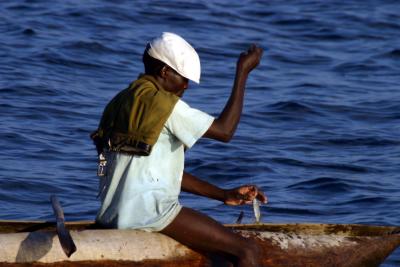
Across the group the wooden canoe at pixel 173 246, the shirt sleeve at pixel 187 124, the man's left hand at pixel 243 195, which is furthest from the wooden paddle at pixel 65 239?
the man's left hand at pixel 243 195

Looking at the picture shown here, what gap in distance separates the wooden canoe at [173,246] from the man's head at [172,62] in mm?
714

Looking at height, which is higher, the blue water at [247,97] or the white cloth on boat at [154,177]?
the white cloth on boat at [154,177]

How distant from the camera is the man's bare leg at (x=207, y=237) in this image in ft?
19.1

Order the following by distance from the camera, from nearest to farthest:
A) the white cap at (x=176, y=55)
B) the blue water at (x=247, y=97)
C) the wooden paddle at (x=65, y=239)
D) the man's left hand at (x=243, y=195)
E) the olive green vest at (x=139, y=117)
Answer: the wooden paddle at (x=65, y=239) < the olive green vest at (x=139, y=117) < the white cap at (x=176, y=55) < the man's left hand at (x=243, y=195) < the blue water at (x=247, y=97)

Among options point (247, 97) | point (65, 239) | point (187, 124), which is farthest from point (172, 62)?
point (247, 97)

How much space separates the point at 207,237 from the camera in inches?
230

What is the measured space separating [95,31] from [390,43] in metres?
3.71

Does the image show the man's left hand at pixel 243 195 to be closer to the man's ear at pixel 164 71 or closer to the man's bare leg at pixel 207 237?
the man's bare leg at pixel 207 237

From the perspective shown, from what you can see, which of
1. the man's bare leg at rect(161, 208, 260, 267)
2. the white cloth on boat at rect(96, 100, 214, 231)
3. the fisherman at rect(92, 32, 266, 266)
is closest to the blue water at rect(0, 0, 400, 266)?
the man's bare leg at rect(161, 208, 260, 267)

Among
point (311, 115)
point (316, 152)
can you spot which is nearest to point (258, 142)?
point (316, 152)

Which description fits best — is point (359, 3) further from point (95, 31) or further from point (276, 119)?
point (276, 119)

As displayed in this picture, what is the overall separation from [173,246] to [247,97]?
6977mm

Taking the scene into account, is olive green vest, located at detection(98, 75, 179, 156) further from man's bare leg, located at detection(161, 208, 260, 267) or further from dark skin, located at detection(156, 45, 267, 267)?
man's bare leg, located at detection(161, 208, 260, 267)

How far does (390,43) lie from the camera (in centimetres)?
1608
